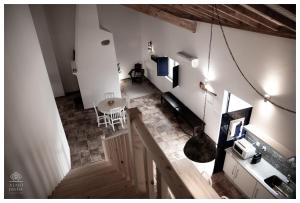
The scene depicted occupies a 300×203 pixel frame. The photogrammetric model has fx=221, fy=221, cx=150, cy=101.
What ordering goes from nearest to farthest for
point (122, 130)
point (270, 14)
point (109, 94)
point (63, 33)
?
point (270, 14)
point (122, 130)
point (109, 94)
point (63, 33)

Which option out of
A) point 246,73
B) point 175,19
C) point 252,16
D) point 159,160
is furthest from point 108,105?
point 159,160

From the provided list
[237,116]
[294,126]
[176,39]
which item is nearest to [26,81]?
[237,116]

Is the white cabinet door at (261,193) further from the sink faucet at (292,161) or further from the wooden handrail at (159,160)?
the wooden handrail at (159,160)

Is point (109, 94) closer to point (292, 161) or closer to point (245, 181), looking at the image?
point (245, 181)

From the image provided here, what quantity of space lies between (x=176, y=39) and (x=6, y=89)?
6489 millimetres

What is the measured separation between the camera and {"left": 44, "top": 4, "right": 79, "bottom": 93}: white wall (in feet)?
31.7

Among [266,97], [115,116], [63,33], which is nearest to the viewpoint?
[266,97]

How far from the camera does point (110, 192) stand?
10.5 feet

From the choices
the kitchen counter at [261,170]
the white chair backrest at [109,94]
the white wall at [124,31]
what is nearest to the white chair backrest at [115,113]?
the white chair backrest at [109,94]

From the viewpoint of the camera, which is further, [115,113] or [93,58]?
[93,58]

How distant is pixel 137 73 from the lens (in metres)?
12.3

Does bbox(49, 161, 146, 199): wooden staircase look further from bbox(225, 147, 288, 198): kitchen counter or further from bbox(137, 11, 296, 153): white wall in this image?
bbox(137, 11, 296, 153): white wall

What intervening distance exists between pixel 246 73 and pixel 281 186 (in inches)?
107

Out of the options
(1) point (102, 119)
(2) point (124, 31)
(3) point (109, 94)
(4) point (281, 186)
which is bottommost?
(1) point (102, 119)
